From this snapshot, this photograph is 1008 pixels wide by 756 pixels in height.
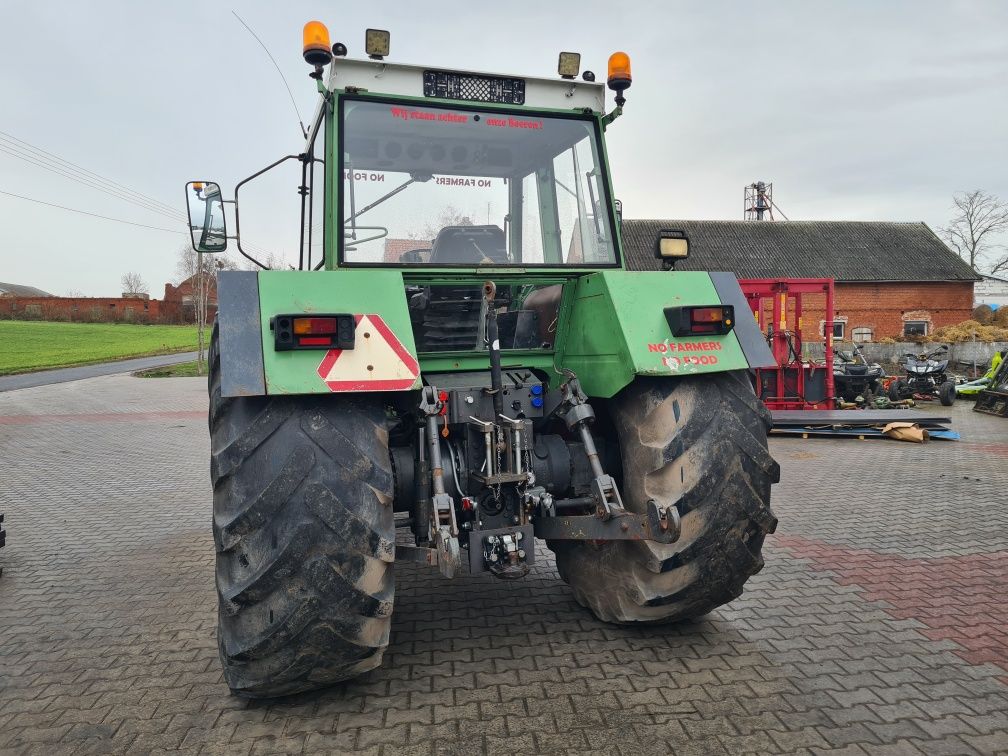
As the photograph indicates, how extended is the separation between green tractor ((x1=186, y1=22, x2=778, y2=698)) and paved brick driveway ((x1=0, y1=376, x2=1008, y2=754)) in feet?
0.78

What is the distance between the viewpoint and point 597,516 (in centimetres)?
318

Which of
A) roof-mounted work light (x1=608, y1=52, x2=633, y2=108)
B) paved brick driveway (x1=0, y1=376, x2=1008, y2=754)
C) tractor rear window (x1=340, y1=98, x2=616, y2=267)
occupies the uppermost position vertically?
roof-mounted work light (x1=608, y1=52, x2=633, y2=108)

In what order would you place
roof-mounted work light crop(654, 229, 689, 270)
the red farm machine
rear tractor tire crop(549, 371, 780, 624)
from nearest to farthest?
rear tractor tire crop(549, 371, 780, 624) < roof-mounted work light crop(654, 229, 689, 270) < the red farm machine

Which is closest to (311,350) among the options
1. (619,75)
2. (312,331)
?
(312,331)

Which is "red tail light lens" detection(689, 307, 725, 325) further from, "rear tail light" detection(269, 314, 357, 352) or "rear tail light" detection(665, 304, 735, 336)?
"rear tail light" detection(269, 314, 357, 352)

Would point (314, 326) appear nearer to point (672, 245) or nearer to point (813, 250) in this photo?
point (672, 245)

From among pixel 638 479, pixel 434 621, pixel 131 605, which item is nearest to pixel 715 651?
pixel 638 479

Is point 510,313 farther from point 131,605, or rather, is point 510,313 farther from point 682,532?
point 131,605

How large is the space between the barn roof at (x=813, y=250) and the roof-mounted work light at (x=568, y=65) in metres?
24.0

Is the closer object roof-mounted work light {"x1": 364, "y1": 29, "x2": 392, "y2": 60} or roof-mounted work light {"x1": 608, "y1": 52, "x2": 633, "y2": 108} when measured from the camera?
roof-mounted work light {"x1": 364, "y1": 29, "x2": 392, "y2": 60}

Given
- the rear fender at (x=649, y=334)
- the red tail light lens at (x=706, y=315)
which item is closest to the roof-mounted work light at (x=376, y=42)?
the rear fender at (x=649, y=334)

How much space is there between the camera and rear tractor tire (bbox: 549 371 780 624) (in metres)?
3.16

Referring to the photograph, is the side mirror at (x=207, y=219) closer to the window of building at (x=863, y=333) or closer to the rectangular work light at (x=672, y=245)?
the rectangular work light at (x=672, y=245)

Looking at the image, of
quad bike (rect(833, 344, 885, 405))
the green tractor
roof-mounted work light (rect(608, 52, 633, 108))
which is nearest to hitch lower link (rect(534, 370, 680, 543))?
the green tractor
